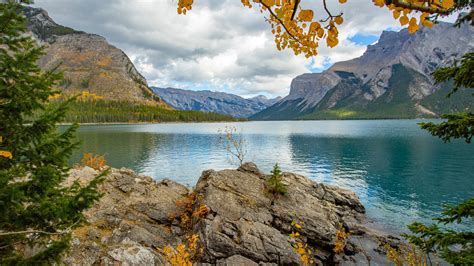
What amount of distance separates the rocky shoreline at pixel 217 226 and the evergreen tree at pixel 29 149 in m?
4.47

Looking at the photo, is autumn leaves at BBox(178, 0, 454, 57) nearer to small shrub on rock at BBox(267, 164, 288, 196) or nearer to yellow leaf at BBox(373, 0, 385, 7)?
yellow leaf at BBox(373, 0, 385, 7)

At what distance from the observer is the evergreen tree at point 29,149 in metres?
6.60

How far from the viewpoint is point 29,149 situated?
23.3 ft

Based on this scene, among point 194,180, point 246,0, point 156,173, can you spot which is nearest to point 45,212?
point 246,0

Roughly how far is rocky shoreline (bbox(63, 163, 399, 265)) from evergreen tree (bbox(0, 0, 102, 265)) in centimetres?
447

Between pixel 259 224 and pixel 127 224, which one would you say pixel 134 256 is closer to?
pixel 127 224

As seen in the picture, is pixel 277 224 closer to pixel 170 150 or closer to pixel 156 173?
pixel 156 173

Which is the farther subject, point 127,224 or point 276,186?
point 276,186

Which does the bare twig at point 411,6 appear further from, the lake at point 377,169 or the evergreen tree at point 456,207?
the lake at point 377,169

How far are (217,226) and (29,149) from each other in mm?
10253

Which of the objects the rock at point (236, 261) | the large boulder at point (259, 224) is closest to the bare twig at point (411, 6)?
the rock at point (236, 261)

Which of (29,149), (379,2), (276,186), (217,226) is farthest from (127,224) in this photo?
(379,2)

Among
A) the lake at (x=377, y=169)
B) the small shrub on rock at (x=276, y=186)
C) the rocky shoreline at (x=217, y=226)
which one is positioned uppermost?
the small shrub on rock at (x=276, y=186)

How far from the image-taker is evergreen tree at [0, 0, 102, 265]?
660cm
